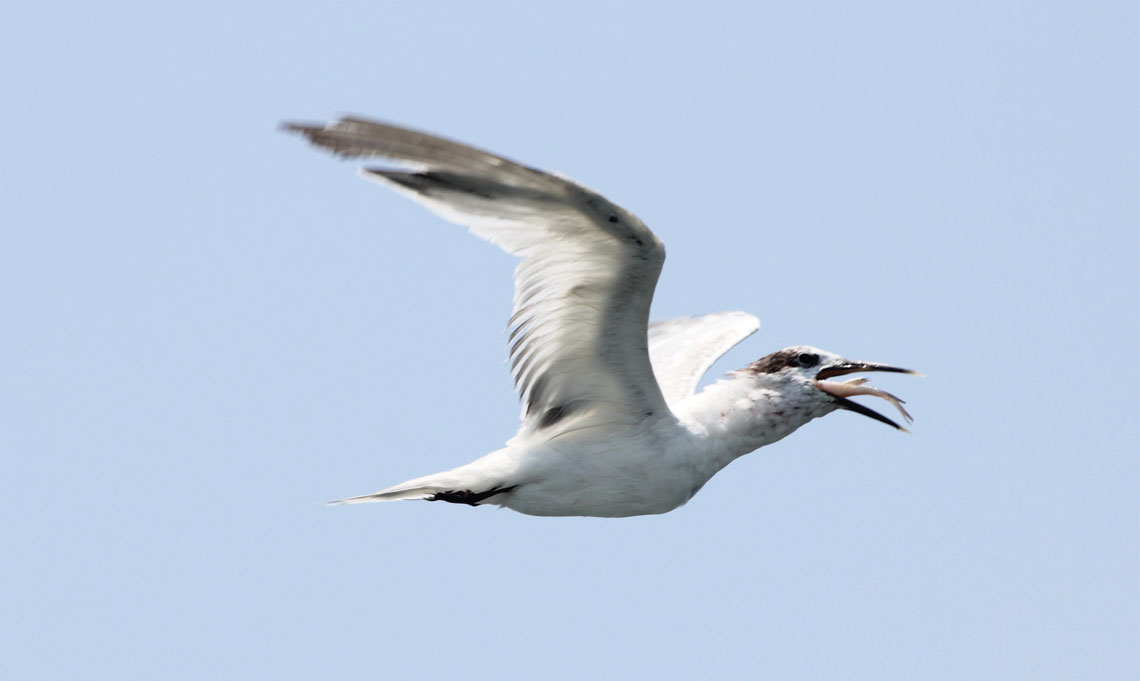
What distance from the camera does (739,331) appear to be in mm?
13445

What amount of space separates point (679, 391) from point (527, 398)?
2.08 meters

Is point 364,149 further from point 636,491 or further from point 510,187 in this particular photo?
point 636,491

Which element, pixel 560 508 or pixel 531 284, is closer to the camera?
pixel 531 284

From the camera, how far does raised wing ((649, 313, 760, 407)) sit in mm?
12625

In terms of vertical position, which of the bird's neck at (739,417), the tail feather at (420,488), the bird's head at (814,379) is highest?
the bird's head at (814,379)

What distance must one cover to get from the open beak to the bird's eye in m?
0.09

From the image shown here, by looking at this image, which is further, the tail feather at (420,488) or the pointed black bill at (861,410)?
the pointed black bill at (861,410)

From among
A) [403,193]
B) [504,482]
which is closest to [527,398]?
[504,482]

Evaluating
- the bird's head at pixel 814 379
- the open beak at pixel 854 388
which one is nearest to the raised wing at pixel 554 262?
the bird's head at pixel 814 379

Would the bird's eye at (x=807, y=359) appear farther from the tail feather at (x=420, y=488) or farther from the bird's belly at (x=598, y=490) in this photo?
the tail feather at (x=420, y=488)

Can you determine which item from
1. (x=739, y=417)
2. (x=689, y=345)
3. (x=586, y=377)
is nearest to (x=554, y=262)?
(x=586, y=377)

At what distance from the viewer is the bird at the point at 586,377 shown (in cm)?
886

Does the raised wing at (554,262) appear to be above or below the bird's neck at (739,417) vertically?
above

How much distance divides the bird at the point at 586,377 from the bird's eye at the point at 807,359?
2 cm
